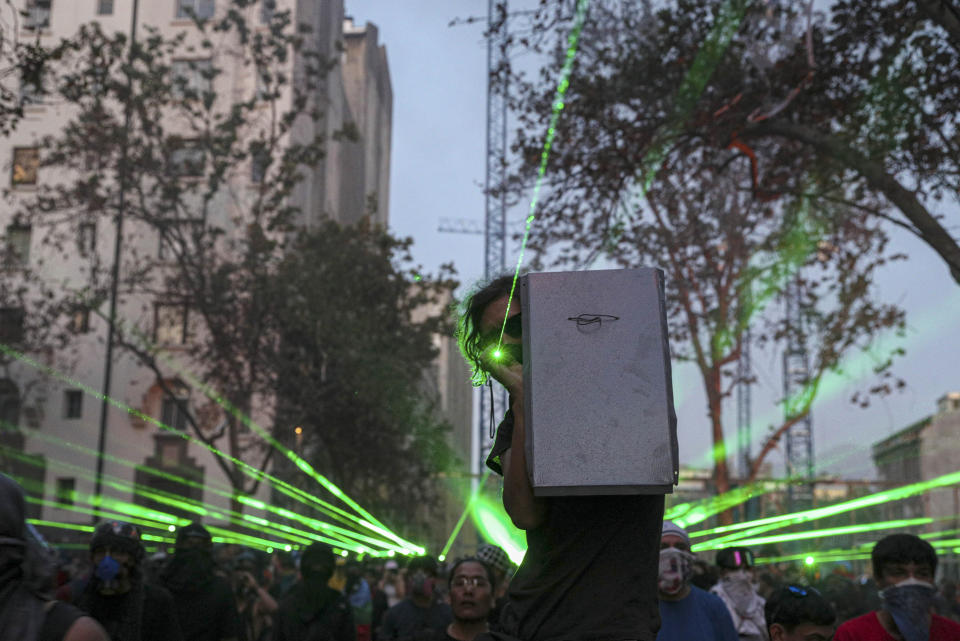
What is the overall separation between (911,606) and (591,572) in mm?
2363

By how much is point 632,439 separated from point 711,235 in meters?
18.7

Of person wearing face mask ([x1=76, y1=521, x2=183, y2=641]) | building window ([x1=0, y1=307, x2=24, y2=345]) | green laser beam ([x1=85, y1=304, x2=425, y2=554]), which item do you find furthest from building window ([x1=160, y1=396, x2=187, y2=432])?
person wearing face mask ([x1=76, y1=521, x2=183, y2=641])

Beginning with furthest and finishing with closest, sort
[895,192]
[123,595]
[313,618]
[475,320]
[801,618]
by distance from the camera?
[895,192], [313,618], [123,595], [801,618], [475,320]

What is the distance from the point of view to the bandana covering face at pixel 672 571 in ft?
16.2

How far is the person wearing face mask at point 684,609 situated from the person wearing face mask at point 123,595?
2.46 m

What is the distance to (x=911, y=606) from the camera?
13.9 ft

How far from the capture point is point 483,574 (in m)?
6.02

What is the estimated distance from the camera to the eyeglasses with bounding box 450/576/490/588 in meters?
5.93

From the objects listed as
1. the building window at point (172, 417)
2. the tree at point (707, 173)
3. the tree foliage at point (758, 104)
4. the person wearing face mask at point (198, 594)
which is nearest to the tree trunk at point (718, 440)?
the tree at point (707, 173)

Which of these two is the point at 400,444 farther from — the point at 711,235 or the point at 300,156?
the point at 711,235

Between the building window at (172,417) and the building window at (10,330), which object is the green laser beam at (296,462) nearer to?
the building window at (172,417)

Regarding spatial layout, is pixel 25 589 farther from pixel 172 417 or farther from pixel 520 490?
pixel 172 417

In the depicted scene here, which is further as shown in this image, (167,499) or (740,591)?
(167,499)

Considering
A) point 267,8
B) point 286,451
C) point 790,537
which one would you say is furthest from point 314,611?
point 267,8
